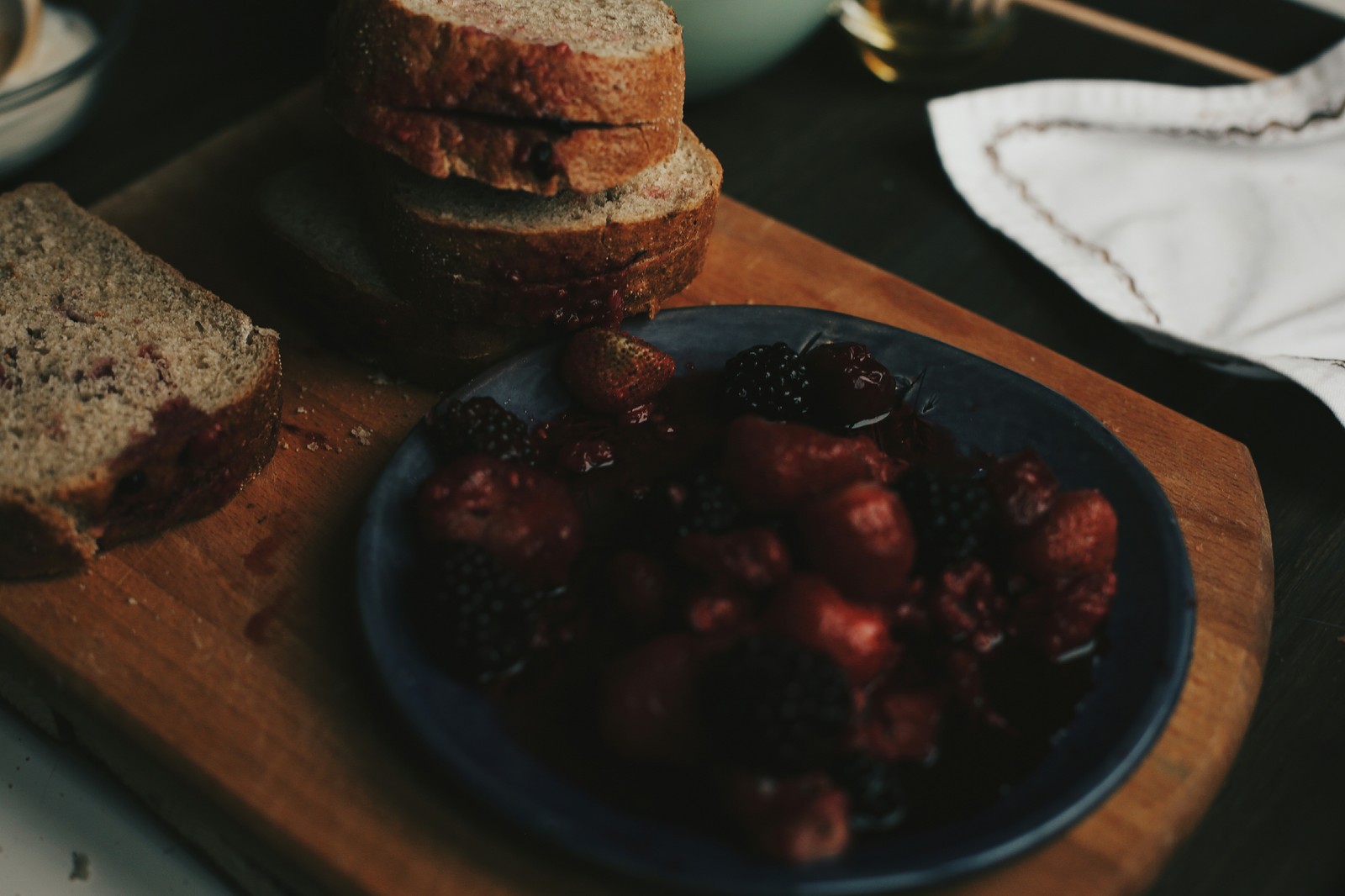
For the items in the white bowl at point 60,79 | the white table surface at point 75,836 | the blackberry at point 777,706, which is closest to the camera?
the blackberry at point 777,706

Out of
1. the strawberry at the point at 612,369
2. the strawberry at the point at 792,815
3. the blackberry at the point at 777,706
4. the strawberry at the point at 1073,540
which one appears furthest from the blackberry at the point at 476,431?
the strawberry at the point at 1073,540

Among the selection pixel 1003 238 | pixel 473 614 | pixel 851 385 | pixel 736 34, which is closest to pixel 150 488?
pixel 473 614

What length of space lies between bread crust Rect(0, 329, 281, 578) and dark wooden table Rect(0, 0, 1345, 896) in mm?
1247

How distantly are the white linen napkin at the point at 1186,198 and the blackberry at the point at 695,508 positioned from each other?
1364 mm

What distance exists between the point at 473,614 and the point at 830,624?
57cm

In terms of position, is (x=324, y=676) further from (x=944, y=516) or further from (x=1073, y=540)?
(x=1073, y=540)

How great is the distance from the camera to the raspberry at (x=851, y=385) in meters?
2.29

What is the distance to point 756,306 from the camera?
2.48m

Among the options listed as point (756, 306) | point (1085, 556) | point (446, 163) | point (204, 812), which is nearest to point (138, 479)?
point (204, 812)

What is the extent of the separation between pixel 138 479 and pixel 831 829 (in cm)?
136

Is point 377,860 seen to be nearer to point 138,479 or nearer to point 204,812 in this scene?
point 204,812

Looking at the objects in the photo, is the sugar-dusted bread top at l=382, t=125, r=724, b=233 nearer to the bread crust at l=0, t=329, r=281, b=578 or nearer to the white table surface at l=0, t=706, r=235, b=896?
the bread crust at l=0, t=329, r=281, b=578

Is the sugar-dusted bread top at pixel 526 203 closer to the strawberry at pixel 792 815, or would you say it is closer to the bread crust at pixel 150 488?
the bread crust at pixel 150 488

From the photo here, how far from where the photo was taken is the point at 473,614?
1829mm
